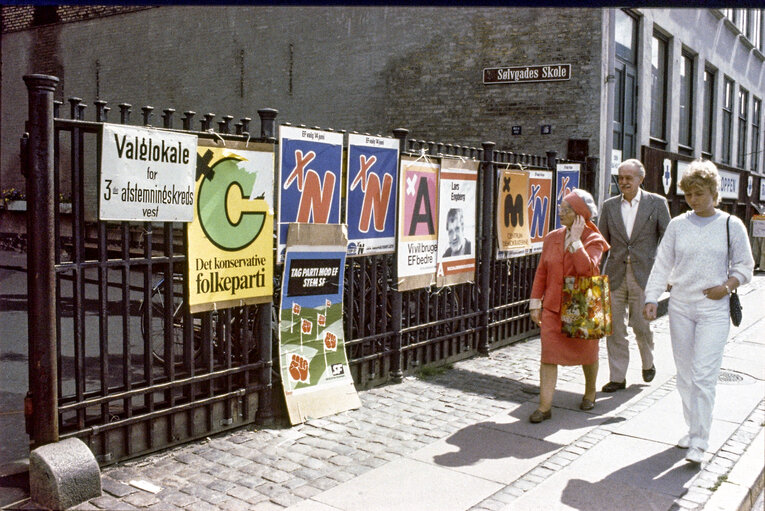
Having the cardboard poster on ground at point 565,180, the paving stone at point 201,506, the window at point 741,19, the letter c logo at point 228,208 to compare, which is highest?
the window at point 741,19

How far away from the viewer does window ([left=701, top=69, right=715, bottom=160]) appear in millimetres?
20766

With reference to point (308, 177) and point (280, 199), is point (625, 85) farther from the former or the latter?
point (280, 199)

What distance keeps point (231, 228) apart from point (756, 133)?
83.4 ft

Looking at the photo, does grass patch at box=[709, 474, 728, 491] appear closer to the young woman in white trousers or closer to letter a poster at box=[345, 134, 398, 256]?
the young woman in white trousers

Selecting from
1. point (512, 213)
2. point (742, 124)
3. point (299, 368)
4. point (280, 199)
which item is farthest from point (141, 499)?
point (742, 124)

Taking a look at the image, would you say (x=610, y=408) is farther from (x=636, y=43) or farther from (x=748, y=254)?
(x=636, y=43)

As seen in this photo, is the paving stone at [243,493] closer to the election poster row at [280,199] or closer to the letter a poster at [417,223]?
the election poster row at [280,199]

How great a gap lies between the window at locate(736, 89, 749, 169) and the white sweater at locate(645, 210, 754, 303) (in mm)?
21338

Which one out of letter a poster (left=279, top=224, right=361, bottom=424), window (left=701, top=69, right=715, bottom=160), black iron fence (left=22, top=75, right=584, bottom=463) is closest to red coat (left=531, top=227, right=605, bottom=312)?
black iron fence (left=22, top=75, right=584, bottom=463)

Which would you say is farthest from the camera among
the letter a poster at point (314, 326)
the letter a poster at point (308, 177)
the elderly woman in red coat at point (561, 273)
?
the elderly woman in red coat at point (561, 273)

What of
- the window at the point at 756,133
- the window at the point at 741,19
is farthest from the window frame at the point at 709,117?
the window at the point at 756,133

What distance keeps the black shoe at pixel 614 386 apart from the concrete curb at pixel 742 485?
162 centimetres

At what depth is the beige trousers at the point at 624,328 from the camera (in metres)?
6.88

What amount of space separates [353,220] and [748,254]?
10.0 ft
